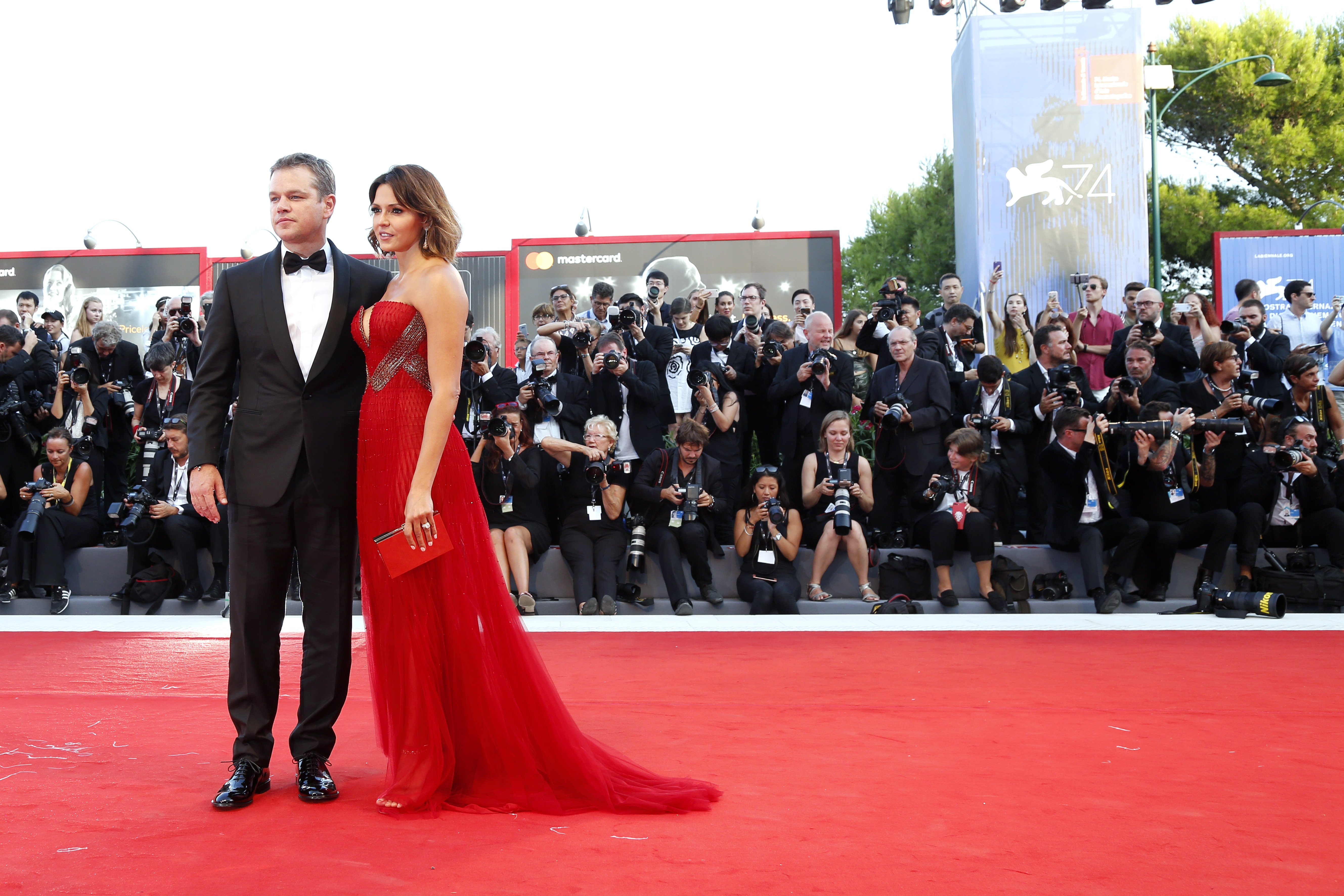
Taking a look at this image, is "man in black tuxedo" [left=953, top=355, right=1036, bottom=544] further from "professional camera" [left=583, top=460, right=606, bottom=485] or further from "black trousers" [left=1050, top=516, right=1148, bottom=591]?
"professional camera" [left=583, top=460, right=606, bottom=485]

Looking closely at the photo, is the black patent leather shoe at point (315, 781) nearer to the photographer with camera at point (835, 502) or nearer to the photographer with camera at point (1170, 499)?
the photographer with camera at point (835, 502)

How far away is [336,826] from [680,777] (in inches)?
35.2

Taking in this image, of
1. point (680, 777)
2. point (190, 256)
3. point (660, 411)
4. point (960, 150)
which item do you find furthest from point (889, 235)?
point (680, 777)

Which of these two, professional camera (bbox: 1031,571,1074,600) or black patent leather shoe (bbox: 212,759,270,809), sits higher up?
black patent leather shoe (bbox: 212,759,270,809)

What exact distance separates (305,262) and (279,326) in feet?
0.63

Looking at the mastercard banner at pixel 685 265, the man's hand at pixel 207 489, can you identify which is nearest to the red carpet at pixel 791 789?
the man's hand at pixel 207 489

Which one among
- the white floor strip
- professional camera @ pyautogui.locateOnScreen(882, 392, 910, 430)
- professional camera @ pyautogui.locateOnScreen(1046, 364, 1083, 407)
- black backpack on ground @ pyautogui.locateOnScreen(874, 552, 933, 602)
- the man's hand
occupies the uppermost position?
professional camera @ pyautogui.locateOnScreen(1046, 364, 1083, 407)

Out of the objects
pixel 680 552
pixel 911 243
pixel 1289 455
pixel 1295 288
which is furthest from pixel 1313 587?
pixel 911 243

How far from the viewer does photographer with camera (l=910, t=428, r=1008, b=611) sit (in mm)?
7539

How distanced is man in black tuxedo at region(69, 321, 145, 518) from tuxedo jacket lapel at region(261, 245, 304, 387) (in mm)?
6350

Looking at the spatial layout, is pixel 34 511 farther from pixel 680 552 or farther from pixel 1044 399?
pixel 1044 399

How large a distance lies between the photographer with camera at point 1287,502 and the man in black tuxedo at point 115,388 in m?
7.98

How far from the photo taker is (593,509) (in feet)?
25.2

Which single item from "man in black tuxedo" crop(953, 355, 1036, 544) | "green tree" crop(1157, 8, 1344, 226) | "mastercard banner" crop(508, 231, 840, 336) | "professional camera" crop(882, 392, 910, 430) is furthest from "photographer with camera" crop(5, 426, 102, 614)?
"green tree" crop(1157, 8, 1344, 226)
